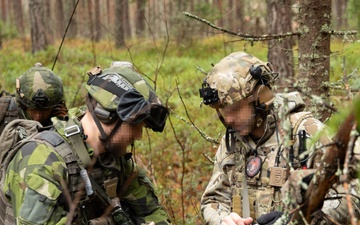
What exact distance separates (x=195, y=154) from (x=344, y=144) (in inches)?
248

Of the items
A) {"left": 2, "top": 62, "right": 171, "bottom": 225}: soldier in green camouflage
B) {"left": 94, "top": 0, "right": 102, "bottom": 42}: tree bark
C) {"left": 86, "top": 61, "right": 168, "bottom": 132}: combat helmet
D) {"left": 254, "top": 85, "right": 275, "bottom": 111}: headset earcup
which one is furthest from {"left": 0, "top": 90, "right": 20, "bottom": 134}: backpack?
{"left": 254, "top": 85, "right": 275, "bottom": 111}: headset earcup

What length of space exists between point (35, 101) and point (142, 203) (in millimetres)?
1908

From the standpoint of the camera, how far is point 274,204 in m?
3.03

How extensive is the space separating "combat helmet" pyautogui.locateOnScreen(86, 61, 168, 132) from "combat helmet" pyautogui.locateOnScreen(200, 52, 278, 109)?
324 millimetres

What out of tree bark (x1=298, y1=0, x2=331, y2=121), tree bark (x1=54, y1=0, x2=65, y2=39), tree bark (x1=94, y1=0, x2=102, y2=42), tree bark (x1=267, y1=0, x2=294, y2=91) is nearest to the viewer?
tree bark (x1=298, y1=0, x2=331, y2=121)

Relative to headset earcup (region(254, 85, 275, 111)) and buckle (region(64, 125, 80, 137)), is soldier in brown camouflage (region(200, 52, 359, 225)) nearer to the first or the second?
headset earcup (region(254, 85, 275, 111))

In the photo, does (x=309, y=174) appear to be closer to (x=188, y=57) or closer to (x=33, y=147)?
(x=33, y=147)

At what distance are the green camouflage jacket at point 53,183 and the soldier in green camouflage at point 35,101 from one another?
6.09 ft

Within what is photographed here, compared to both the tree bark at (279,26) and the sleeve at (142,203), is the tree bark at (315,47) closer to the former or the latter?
the sleeve at (142,203)

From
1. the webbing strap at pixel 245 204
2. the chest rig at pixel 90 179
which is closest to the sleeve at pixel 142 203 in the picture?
the chest rig at pixel 90 179

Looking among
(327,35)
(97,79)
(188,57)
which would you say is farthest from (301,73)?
(188,57)

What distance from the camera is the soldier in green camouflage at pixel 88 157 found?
273 cm

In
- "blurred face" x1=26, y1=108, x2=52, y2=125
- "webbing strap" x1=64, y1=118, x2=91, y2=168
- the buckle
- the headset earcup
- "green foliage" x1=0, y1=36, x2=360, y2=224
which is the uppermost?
the headset earcup

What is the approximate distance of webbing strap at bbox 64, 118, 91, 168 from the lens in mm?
2896
